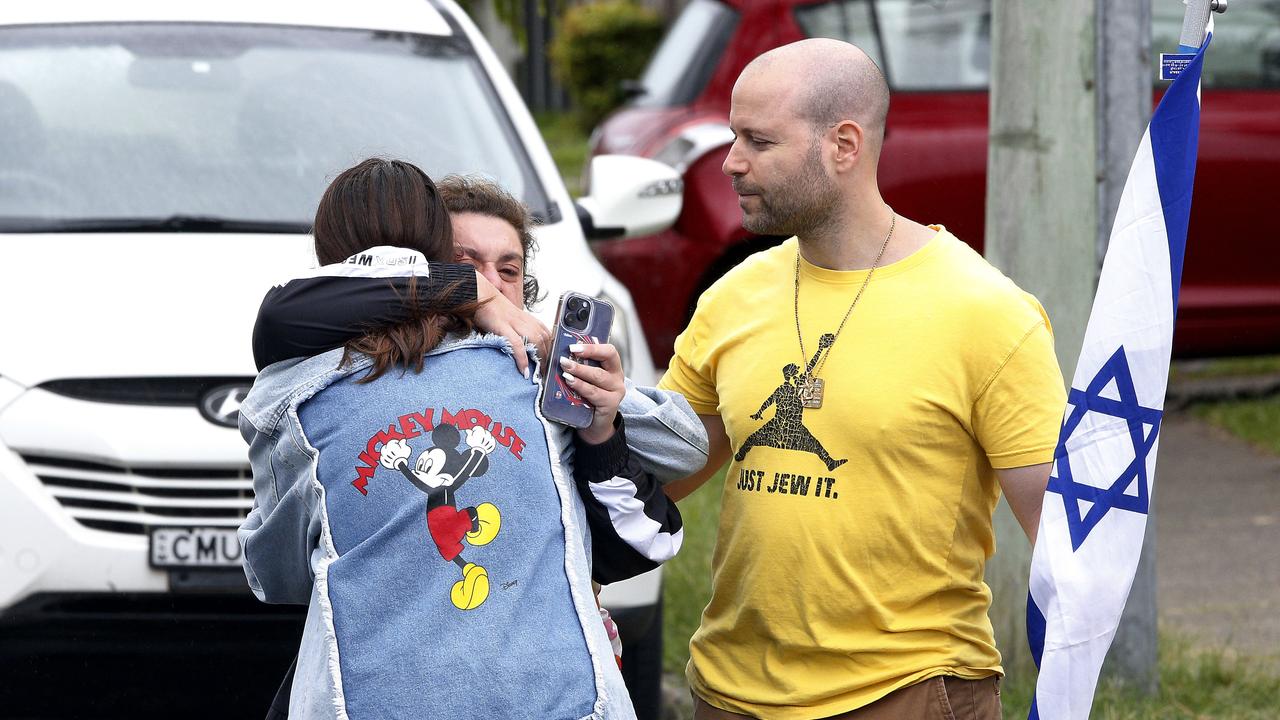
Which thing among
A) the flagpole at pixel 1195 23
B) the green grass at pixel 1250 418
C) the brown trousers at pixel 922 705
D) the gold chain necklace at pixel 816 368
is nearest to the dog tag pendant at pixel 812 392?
the gold chain necklace at pixel 816 368

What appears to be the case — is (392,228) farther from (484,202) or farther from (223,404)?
(223,404)

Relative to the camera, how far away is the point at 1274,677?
15.4 ft

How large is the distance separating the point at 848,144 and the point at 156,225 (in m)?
2.27

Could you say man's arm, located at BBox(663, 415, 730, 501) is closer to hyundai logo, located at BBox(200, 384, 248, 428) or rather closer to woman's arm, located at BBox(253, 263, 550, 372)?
woman's arm, located at BBox(253, 263, 550, 372)

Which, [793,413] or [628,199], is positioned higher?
[793,413]

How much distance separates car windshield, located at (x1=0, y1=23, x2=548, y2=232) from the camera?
4.46 meters

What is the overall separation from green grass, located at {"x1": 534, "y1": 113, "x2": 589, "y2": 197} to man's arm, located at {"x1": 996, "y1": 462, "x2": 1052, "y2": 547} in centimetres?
1251

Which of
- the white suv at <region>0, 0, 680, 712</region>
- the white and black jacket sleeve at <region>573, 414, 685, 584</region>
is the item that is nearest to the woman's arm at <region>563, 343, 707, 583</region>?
the white and black jacket sleeve at <region>573, 414, 685, 584</region>

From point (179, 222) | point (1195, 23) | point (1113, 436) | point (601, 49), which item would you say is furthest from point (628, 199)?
point (601, 49)

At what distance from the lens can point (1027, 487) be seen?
2.58 m

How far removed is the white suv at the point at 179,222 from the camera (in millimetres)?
3727

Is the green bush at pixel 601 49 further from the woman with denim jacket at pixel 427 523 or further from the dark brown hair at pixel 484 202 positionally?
the woman with denim jacket at pixel 427 523

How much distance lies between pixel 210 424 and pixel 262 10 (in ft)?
6.00

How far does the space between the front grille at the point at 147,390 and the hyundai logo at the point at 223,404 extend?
0.05 ft
